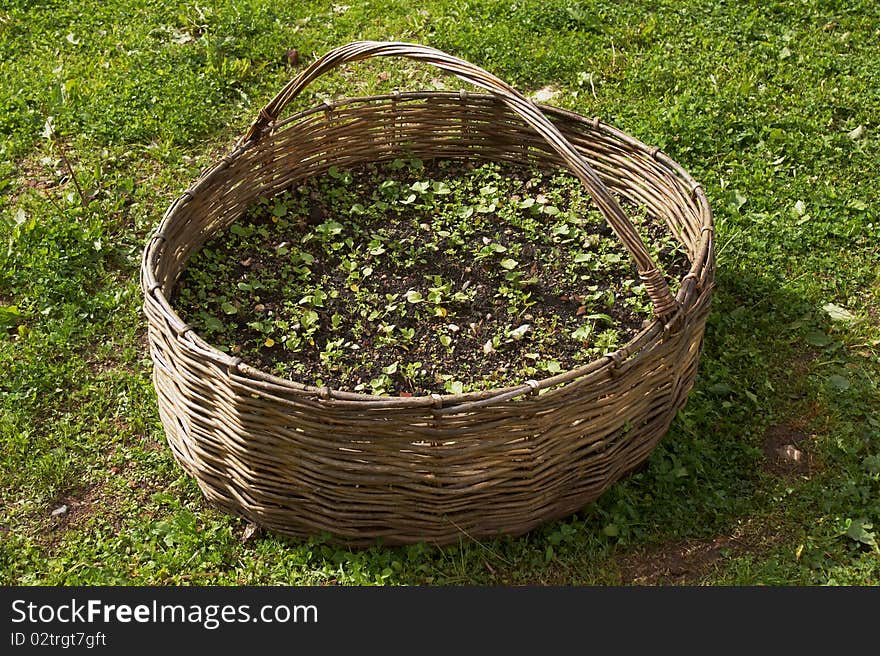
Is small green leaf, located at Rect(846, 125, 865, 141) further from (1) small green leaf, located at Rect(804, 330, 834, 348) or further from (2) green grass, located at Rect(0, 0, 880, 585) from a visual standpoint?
(1) small green leaf, located at Rect(804, 330, 834, 348)

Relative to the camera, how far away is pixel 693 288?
312cm

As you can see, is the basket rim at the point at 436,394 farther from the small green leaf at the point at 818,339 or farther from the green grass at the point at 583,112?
the small green leaf at the point at 818,339

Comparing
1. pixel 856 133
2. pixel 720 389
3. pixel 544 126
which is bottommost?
pixel 720 389

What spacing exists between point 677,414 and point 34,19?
174 inches

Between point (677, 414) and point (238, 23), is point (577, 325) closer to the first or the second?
point (677, 414)

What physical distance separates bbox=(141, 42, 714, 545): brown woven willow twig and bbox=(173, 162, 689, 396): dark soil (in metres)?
0.24

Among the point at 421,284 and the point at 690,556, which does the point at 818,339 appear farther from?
the point at 421,284

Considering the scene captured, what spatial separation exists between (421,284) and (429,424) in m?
1.06

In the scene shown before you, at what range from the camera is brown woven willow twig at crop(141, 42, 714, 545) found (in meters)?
2.81

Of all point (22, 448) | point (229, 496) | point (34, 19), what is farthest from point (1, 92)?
point (229, 496)

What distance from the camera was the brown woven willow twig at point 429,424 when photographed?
2.81 meters

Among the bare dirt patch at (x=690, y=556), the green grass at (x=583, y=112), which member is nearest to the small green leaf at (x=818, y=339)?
the green grass at (x=583, y=112)

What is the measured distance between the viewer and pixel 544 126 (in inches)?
116

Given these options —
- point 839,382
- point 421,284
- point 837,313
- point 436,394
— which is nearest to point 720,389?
point 839,382
